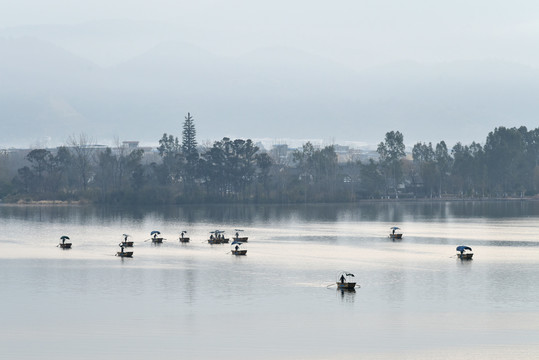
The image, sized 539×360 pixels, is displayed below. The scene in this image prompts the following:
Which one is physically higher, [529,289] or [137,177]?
[137,177]

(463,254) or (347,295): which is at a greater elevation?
(463,254)

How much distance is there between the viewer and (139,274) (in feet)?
180

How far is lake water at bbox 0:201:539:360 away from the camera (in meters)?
34.1

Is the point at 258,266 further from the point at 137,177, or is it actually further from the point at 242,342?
the point at 137,177

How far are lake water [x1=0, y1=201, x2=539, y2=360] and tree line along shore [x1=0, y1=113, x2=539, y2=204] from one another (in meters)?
67.6

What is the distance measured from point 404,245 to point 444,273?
67.9ft

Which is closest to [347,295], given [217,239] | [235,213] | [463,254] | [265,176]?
[463,254]

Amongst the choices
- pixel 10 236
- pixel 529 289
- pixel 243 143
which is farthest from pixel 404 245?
pixel 243 143

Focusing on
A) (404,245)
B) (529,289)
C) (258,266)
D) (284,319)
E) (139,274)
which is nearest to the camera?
(284,319)

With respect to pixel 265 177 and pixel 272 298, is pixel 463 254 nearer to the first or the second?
pixel 272 298

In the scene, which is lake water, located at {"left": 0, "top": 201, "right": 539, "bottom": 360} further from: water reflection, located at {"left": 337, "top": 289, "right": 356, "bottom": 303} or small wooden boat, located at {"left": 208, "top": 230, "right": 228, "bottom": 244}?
small wooden boat, located at {"left": 208, "top": 230, "right": 228, "bottom": 244}

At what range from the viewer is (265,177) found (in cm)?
15825

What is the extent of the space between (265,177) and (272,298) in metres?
113

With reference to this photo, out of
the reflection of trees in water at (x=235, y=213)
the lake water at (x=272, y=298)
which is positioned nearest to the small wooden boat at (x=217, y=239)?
the lake water at (x=272, y=298)
